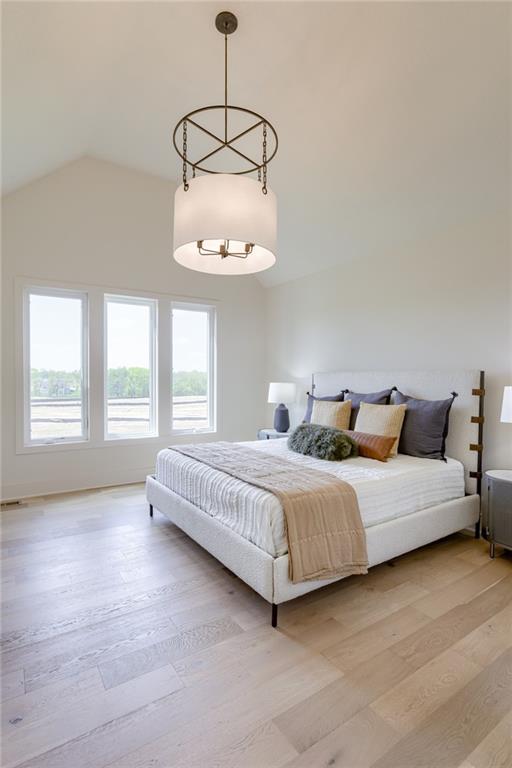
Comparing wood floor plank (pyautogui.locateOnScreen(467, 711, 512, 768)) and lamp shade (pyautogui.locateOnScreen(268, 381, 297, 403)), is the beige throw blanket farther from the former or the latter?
lamp shade (pyautogui.locateOnScreen(268, 381, 297, 403))

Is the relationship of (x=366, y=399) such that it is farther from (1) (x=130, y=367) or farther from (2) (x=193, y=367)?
(1) (x=130, y=367)

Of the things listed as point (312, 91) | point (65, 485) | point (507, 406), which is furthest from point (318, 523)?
point (65, 485)

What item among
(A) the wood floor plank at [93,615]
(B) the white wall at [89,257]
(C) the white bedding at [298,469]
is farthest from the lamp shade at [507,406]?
(B) the white wall at [89,257]

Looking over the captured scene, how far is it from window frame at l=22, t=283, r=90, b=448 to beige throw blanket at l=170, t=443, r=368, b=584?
2.60m

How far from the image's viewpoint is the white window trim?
3.88 metres

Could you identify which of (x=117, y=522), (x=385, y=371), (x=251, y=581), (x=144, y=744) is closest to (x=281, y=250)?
(x=385, y=371)

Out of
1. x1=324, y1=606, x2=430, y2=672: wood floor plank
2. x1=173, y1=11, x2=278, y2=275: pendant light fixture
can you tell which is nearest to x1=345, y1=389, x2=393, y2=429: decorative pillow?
x1=324, y1=606, x2=430, y2=672: wood floor plank

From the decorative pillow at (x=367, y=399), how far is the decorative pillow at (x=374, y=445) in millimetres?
523

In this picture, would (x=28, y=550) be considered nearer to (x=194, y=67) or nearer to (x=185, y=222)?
(x=185, y=222)

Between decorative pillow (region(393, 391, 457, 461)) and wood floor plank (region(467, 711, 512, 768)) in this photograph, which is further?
decorative pillow (region(393, 391, 457, 461))

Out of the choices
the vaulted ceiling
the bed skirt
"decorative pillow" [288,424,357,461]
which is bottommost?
the bed skirt

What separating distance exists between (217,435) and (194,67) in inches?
153

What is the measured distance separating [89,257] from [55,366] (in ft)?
4.19

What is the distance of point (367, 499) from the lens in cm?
236
